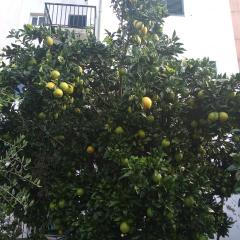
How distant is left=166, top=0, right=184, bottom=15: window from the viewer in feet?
43.1

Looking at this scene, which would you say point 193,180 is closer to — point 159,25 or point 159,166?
point 159,166

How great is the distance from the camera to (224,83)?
532 centimetres

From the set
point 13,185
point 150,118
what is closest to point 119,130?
point 150,118

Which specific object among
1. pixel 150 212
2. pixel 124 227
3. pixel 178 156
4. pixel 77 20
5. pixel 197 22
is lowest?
pixel 124 227

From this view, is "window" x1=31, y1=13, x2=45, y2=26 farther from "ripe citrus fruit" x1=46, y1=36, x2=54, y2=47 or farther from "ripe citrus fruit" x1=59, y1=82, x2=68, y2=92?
"ripe citrus fruit" x1=59, y1=82, x2=68, y2=92

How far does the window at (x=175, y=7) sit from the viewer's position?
13.1 meters

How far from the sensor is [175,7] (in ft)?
43.5

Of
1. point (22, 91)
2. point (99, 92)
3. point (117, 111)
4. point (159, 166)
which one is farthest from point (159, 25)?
point (159, 166)

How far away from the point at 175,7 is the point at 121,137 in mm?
9339

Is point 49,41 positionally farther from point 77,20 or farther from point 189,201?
point 77,20

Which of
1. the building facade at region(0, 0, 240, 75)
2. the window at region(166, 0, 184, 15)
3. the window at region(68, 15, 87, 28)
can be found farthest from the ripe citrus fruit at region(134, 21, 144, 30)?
the window at region(68, 15, 87, 28)

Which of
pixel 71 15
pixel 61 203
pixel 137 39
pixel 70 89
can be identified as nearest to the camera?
pixel 61 203

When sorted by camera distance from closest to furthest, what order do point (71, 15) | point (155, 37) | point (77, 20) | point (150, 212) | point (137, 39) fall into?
point (150, 212) → point (137, 39) → point (155, 37) → point (77, 20) → point (71, 15)

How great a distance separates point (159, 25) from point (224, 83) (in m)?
1.85
